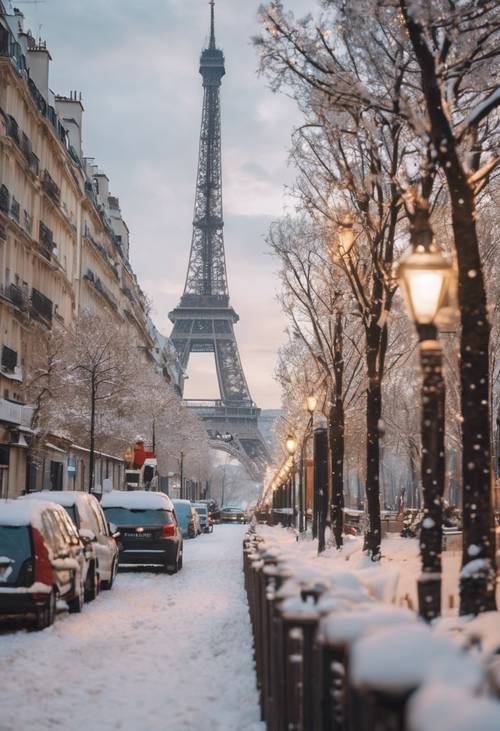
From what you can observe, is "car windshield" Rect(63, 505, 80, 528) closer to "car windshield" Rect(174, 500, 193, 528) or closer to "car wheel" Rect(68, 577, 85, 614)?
"car wheel" Rect(68, 577, 85, 614)

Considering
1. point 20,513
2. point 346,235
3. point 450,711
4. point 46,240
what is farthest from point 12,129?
point 450,711

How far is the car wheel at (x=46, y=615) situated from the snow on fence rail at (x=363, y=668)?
21.4 feet

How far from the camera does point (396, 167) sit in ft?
62.0

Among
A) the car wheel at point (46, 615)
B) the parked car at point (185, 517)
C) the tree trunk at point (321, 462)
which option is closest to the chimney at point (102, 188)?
the parked car at point (185, 517)

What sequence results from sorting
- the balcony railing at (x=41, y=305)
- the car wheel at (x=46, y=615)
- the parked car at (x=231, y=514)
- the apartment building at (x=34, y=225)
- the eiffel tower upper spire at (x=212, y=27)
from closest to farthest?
the car wheel at (x=46, y=615), the apartment building at (x=34, y=225), the balcony railing at (x=41, y=305), the parked car at (x=231, y=514), the eiffel tower upper spire at (x=212, y=27)

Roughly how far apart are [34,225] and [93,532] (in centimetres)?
Answer: 2999

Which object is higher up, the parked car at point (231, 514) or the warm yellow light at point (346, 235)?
the warm yellow light at point (346, 235)

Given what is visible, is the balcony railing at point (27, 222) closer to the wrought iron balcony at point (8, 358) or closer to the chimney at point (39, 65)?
the wrought iron balcony at point (8, 358)

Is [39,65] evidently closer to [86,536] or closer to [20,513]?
[86,536]

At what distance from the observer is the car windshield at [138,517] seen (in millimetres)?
23203

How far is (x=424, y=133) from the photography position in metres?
11.8

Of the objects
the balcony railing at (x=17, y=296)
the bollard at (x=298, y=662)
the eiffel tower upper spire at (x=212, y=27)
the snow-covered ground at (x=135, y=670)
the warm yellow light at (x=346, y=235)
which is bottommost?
the snow-covered ground at (x=135, y=670)

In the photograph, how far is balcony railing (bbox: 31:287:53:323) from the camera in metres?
44.7

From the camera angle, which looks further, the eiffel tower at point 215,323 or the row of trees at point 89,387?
the eiffel tower at point 215,323
